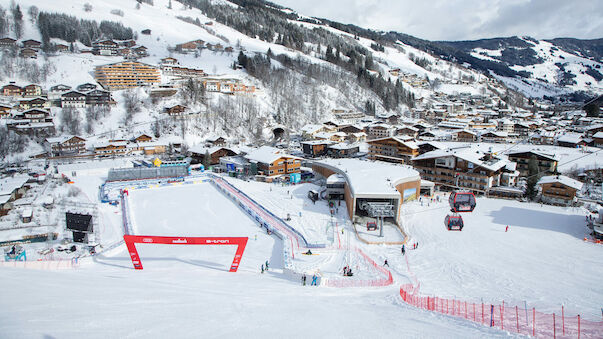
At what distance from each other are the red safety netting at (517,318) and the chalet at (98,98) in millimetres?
40819

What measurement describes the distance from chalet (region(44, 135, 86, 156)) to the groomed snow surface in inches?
588

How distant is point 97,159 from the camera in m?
31.5

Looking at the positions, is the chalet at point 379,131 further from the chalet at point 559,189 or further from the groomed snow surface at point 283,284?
the groomed snow surface at point 283,284

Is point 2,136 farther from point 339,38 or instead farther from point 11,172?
point 339,38

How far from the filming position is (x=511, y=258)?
14.0 meters

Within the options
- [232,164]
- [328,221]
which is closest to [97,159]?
[232,164]

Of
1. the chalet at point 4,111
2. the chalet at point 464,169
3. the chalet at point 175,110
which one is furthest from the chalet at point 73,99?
the chalet at point 464,169

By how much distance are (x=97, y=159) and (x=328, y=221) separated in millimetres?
23701

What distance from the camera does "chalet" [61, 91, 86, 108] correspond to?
38.5 m

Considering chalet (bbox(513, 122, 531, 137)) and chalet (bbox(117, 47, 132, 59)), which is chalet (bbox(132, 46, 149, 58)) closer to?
chalet (bbox(117, 47, 132, 59))

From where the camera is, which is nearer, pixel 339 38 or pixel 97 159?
pixel 97 159

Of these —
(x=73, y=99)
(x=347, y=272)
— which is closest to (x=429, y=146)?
(x=347, y=272)

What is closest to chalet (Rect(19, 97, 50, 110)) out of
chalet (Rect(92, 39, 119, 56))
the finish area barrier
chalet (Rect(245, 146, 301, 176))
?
chalet (Rect(92, 39, 119, 56))

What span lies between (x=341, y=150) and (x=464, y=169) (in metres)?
13.9
